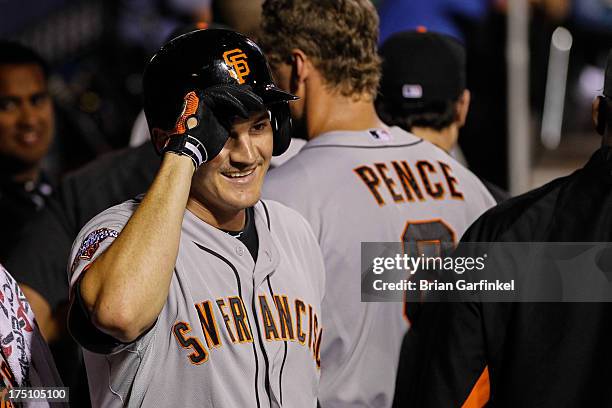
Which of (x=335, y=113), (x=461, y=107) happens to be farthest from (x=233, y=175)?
(x=461, y=107)

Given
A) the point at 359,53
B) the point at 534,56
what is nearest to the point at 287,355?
the point at 359,53

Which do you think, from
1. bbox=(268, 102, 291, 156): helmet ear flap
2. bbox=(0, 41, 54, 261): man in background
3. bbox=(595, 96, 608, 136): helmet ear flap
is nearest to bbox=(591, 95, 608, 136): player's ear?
bbox=(595, 96, 608, 136): helmet ear flap

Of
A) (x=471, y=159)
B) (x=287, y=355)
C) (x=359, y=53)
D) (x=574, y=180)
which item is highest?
(x=359, y=53)

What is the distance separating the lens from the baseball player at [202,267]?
6.34ft

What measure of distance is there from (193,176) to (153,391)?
490 millimetres

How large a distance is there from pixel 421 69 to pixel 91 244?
5.73ft

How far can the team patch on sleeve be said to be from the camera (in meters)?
2.01

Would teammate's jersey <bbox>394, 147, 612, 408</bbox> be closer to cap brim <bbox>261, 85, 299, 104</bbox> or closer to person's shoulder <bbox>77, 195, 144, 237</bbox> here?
cap brim <bbox>261, 85, 299, 104</bbox>

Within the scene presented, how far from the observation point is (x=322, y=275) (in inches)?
99.7

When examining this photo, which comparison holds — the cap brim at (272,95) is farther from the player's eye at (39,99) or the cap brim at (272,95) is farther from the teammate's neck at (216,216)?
the player's eye at (39,99)

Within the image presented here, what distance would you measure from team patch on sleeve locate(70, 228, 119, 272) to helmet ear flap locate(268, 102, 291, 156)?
1.72ft

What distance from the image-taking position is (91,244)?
6.65 feet

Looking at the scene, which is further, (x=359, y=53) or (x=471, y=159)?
(x=471, y=159)

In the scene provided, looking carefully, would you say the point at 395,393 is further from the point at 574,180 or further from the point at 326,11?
the point at 326,11
